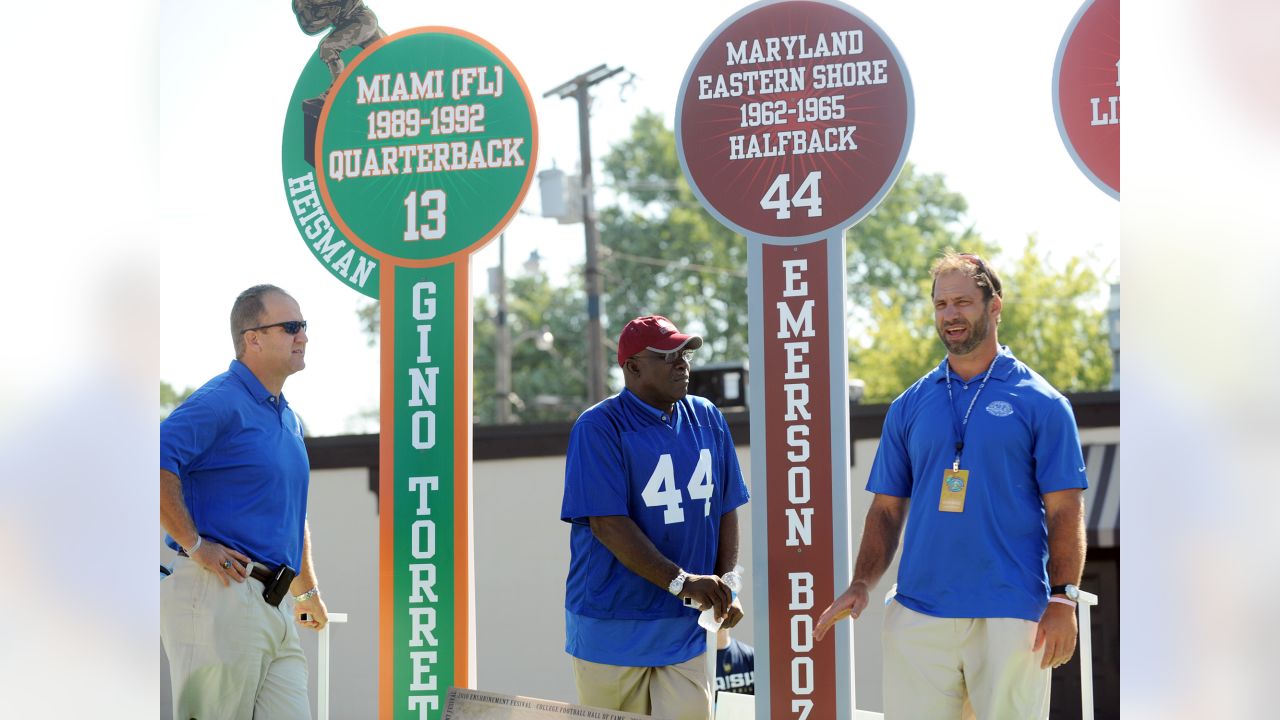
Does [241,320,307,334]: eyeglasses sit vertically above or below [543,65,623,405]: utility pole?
below

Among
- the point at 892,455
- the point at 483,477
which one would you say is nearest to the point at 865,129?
the point at 892,455

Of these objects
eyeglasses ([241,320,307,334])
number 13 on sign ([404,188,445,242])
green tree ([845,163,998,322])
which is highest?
green tree ([845,163,998,322])

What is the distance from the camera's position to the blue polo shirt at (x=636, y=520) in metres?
4.05

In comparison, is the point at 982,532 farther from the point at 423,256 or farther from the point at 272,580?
the point at 423,256

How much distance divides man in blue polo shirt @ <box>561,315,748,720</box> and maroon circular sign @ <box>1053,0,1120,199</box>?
61.0 inches

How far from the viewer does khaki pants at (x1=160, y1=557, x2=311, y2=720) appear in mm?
4113

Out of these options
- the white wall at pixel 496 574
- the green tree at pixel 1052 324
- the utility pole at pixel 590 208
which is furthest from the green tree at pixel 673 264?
the white wall at pixel 496 574

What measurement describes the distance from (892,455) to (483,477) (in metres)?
6.53

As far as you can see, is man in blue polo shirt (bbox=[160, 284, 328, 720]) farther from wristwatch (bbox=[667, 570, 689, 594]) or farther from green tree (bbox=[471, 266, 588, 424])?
green tree (bbox=[471, 266, 588, 424])

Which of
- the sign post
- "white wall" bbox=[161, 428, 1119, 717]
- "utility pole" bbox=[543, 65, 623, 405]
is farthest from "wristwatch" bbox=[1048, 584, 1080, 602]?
"utility pole" bbox=[543, 65, 623, 405]

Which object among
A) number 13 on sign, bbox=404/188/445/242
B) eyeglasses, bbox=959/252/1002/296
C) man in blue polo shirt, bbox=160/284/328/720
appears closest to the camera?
eyeglasses, bbox=959/252/1002/296

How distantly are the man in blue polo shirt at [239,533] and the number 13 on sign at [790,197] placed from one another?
1.79 metres
